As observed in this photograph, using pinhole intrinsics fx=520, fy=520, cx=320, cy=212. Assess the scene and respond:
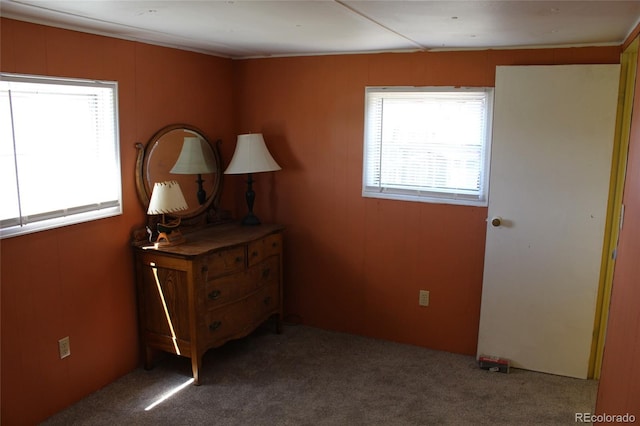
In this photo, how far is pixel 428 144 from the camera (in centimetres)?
351

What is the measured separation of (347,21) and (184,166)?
1.65 meters

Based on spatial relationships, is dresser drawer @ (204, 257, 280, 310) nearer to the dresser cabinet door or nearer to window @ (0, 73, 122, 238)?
the dresser cabinet door

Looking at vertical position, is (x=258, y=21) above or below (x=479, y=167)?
above

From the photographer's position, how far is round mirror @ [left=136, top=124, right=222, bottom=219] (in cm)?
325

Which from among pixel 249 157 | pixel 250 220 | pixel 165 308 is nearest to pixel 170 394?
pixel 165 308

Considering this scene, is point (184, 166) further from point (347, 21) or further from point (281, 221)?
point (347, 21)

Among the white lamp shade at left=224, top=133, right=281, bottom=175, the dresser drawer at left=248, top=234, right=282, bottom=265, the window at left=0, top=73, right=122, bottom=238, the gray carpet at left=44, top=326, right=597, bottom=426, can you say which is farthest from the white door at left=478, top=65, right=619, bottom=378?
the window at left=0, top=73, right=122, bottom=238

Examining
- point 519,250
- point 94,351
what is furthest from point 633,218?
point 94,351

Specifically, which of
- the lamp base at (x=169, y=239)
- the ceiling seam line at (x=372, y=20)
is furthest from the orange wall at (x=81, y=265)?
the ceiling seam line at (x=372, y=20)

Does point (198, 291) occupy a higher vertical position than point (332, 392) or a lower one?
higher

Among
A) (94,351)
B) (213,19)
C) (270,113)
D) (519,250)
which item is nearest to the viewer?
(213,19)

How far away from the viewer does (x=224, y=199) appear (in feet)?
13.2

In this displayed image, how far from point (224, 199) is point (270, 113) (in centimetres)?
75

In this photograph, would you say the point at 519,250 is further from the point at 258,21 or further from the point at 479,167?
the point at 258,21
